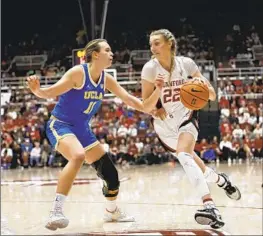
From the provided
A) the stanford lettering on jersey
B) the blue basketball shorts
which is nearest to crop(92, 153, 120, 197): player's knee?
the blue basketball shorts

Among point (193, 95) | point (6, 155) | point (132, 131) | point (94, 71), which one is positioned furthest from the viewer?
point (132, 131)

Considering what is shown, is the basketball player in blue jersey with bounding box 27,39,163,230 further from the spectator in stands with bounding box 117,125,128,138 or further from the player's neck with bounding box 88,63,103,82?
the spectator in stands with bounding box 117,125,128,138

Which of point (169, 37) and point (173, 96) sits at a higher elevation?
point (169, 37)

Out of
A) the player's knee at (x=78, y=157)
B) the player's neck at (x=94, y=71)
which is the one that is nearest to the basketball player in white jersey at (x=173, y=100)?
the player's neck at (x=94, y=71)

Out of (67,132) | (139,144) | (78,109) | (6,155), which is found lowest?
(6,155)

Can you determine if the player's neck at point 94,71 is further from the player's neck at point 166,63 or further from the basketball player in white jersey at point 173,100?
the player's neck at point 166,63

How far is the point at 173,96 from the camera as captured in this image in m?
4.65

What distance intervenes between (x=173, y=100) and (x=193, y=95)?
17.3 inches

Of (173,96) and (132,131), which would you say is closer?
(173,96)

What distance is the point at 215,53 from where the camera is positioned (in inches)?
881

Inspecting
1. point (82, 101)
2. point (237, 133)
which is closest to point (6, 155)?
point (237, 133)

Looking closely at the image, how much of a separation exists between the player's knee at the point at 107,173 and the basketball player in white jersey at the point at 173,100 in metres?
0.55

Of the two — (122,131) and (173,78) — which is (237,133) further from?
(173,78)

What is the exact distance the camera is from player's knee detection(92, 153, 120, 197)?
5.00 m
